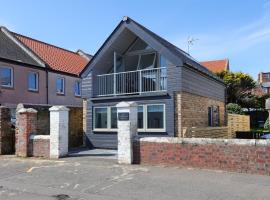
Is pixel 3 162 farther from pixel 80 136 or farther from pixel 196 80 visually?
pixel 196 80

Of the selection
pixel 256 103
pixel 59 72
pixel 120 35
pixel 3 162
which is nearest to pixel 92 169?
pixel 3 162

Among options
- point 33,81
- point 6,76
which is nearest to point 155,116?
point 6,76

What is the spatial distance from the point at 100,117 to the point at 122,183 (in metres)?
8.89

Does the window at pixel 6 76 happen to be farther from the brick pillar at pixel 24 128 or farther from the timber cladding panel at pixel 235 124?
the timber cladding panel at pixel 235 124

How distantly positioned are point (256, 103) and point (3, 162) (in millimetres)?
29290

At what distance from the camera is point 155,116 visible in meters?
15.5

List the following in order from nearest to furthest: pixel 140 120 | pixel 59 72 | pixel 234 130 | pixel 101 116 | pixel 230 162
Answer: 1. pixel 230 162
2. pixel 140 120
3. pixel 101 116
4. pixel 234 130
5. pixel 59 72

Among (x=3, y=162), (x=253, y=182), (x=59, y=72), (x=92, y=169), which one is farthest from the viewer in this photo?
(x=59, y=72)

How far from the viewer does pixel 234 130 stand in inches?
893

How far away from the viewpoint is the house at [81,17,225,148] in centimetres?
1506

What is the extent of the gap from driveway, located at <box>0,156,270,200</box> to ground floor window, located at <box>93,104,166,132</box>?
4474mm

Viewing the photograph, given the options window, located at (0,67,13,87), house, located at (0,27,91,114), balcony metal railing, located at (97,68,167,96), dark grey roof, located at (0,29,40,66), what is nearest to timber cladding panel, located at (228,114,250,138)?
balcony metal railing, located at (97,68,167,96)

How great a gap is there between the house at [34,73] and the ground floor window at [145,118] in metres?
7.35

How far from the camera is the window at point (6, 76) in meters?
21.9
